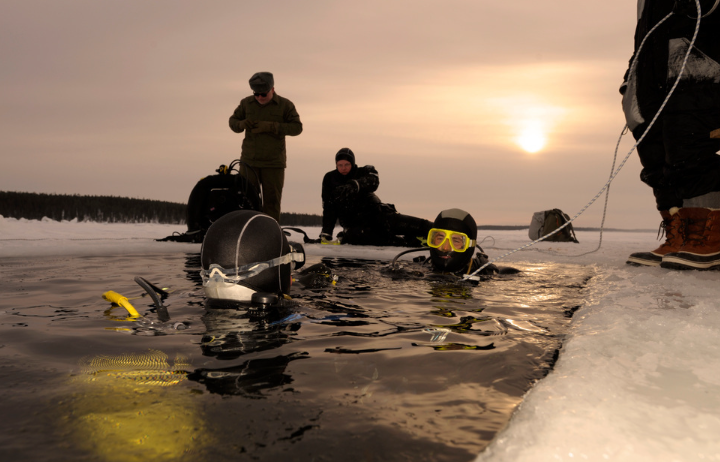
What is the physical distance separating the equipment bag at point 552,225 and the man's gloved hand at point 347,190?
4.50 m

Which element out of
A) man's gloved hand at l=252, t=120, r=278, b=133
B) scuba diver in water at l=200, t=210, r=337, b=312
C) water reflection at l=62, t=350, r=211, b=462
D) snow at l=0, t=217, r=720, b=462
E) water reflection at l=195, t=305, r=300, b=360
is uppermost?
man's gloved hand at l=252, t=120, r=278, b=133

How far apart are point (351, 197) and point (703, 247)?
5.97 meters

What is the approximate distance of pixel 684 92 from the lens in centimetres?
456

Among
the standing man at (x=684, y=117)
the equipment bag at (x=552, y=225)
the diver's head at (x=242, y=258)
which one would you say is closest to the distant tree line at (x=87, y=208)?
the equipment bag at (x=552, y=225)

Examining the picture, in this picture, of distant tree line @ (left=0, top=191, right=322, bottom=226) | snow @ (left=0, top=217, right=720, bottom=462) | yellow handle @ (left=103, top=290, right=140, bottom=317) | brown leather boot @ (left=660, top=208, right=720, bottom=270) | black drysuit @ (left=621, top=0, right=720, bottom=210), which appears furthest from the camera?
distant tree line @ (left=0, top=191, right=322, bottom=226)

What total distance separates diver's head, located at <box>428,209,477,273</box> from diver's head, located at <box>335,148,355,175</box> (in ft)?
16.4

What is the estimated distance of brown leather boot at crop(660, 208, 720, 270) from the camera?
15.3 ft

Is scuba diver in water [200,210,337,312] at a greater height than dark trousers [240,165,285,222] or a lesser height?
lesser

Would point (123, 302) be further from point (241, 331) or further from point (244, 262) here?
point (241, 331)

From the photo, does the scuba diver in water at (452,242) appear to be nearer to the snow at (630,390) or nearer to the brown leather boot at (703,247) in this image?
the snow at (630,390)

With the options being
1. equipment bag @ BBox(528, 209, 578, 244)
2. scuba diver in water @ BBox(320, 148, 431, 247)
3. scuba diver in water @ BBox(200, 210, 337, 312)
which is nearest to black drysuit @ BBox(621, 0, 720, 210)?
scuba diver in water @ BBox(200, 210, 337, 312)

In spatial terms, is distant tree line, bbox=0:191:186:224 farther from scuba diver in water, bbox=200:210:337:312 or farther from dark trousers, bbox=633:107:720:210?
dark trousers, bbox=633:107:720:210

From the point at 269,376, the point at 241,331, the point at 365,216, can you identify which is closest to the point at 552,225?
the point at 365,216

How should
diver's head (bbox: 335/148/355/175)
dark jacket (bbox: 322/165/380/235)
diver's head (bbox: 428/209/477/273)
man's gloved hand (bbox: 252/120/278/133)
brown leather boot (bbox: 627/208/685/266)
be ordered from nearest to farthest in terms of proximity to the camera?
brown leather boot (bbox: 627/208/685/266) → diver's head (bbox: 428/209/477/273) → man's gloved hand (bbox: 252/120/278/133) → dark jacket (bbox: 322/165/380/235) → diver's head (bbox: 335/148/355/175)
